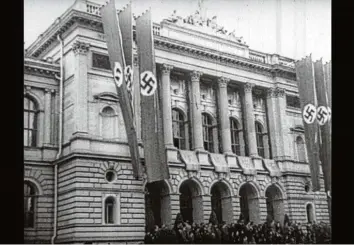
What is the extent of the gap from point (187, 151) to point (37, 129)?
402cm

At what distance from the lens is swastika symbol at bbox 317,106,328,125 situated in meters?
13.4

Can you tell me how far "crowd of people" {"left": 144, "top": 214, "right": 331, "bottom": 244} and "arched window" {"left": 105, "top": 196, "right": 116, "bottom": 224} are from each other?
37.0 inches

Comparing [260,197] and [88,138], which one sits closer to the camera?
[88,138]

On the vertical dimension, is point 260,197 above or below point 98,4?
below

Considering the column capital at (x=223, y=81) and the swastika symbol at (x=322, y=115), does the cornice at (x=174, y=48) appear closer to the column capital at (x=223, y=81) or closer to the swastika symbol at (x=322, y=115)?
the column capital at (x=223, y=81)

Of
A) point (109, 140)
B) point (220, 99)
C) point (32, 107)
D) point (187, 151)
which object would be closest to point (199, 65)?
point (220, 99)

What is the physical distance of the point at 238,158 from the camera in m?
15.8

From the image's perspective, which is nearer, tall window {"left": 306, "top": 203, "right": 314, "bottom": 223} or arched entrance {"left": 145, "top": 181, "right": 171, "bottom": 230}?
arched entrance {"left": 145, "top": 181, "right": 171, "bottom": 230}

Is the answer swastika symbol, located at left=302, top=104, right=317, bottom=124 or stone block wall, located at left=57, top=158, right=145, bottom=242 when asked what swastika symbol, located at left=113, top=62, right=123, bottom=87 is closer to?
stone block wall, located at left=57, top=158, right=145, bottom=242

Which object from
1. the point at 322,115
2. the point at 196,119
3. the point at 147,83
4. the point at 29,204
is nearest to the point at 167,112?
the point at 196,119

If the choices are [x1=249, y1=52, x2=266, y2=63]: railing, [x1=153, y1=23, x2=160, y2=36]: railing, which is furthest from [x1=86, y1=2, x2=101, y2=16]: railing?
[x1=249, y1=52, x2=266, y2=63]: railing

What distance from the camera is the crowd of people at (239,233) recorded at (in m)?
13.0
